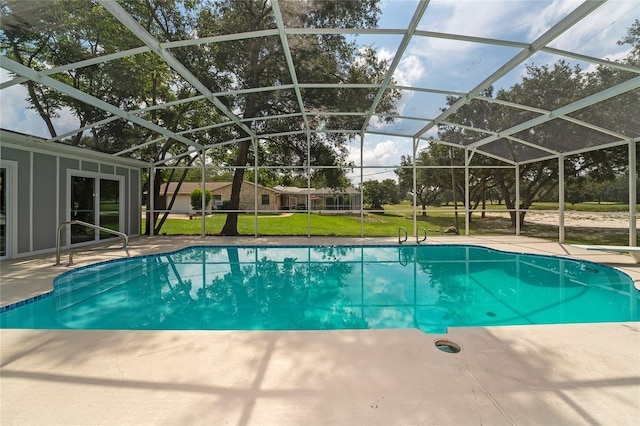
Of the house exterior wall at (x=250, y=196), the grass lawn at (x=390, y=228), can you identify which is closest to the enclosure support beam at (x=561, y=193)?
the grass lawn at (x=390, y=228)

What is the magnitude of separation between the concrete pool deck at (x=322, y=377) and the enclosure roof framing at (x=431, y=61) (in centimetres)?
336

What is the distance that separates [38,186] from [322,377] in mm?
7758

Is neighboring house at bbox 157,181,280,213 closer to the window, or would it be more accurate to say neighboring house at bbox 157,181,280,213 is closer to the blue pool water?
the window

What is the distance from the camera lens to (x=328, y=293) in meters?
4.72

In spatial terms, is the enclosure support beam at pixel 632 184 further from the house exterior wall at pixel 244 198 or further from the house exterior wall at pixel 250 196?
the house exterior wall at pixel 250 196

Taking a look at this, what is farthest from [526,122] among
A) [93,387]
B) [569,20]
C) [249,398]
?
[93,387]

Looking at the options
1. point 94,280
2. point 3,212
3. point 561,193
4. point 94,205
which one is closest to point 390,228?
point 561,193

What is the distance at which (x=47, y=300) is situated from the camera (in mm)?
3791

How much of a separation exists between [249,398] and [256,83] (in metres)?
5.31

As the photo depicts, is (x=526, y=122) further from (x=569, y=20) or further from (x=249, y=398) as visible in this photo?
(x=249, y=398)

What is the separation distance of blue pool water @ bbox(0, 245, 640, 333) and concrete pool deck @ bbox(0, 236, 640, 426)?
959 millimetres

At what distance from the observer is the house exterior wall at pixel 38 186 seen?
227 inches

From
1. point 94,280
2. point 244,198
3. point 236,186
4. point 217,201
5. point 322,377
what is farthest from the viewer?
point 244,198

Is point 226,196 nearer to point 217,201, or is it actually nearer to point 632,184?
point 217,201
